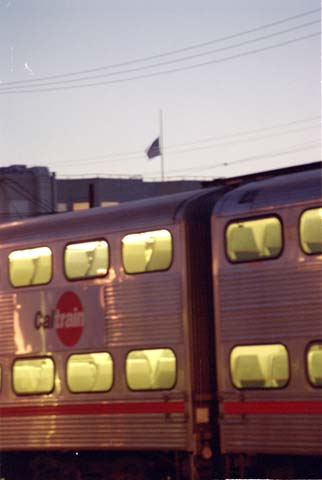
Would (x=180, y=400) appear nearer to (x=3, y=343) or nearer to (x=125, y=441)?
(x=125, y=441)

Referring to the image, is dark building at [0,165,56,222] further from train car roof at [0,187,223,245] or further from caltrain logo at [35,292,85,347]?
caltrain logo at [35,292,85,347]

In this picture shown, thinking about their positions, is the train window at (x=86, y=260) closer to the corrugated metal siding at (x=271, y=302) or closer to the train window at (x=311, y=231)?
the corrugated metal siding at (x=271, y=302)

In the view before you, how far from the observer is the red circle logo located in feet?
73.1

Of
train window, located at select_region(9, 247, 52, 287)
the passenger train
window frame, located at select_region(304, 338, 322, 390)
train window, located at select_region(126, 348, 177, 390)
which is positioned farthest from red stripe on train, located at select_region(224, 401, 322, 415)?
train window, located at select_region(9, 247, 52, 287)

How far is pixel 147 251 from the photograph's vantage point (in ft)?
70.0

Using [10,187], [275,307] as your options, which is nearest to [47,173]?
[10,187]

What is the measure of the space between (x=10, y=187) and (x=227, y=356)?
55.5 metres

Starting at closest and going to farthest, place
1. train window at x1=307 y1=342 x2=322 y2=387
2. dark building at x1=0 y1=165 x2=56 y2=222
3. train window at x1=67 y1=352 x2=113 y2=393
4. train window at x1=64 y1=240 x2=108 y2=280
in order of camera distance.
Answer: train window at x1=307 y1=342 x2=322 y2=387
train window at x1=67 y1=352 x2=113 y2=393
train window at x1=64 y1=240 x2=108 y2=280
dark building at x1=0 y1=165 x2=56 y2=222

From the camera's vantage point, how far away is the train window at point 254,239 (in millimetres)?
19438

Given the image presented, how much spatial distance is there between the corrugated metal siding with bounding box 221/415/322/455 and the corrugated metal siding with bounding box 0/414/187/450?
100cm

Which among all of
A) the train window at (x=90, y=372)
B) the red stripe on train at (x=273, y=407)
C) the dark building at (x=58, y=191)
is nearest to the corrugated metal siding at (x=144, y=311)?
the train window at (x=90, y=372)

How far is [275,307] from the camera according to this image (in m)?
19.3

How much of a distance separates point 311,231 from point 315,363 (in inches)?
78.0

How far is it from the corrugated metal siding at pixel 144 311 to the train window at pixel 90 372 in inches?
15.7
